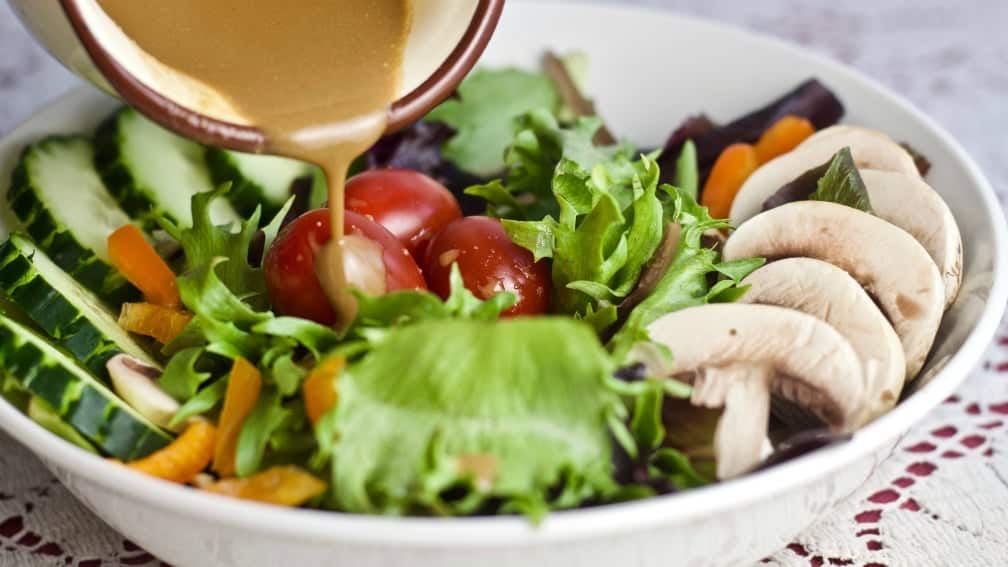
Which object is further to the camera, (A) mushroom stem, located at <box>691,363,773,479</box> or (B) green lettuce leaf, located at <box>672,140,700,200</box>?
(B) green lettuce leaf, located at <box>672,140,700,200</box>

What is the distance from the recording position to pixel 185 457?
73.9 inches

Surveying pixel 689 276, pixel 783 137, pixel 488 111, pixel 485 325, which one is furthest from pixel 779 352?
pixel 488 111

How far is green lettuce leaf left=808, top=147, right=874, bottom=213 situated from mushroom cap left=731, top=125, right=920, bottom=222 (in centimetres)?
11

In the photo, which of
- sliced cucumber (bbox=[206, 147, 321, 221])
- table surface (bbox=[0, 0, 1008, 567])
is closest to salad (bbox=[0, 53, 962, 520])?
sliced cucumber (bbox=[206, 147, 321, 221])

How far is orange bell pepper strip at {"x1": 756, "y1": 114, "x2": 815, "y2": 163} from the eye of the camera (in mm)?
2850

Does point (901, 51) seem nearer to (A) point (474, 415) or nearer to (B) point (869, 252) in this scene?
(B) point (869, 252)

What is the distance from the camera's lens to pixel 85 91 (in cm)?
296

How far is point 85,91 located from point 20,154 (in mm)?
325

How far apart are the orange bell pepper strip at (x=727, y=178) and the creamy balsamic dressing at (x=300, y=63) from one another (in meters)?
0.91

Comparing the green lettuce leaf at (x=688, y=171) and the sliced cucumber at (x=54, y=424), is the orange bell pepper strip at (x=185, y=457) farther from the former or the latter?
the green lettuce leaf at (x=688, y=171)

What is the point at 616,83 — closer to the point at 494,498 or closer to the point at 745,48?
the point at 745,48

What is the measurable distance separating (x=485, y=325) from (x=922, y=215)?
109 centimetres

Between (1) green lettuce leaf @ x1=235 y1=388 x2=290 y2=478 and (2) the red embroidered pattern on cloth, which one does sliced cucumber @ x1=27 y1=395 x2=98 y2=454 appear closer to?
(1) green lettuce leaf @ x1=235 y1=388 x2=290 y2=478

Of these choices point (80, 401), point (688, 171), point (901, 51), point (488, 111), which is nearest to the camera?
point (80, 401)
